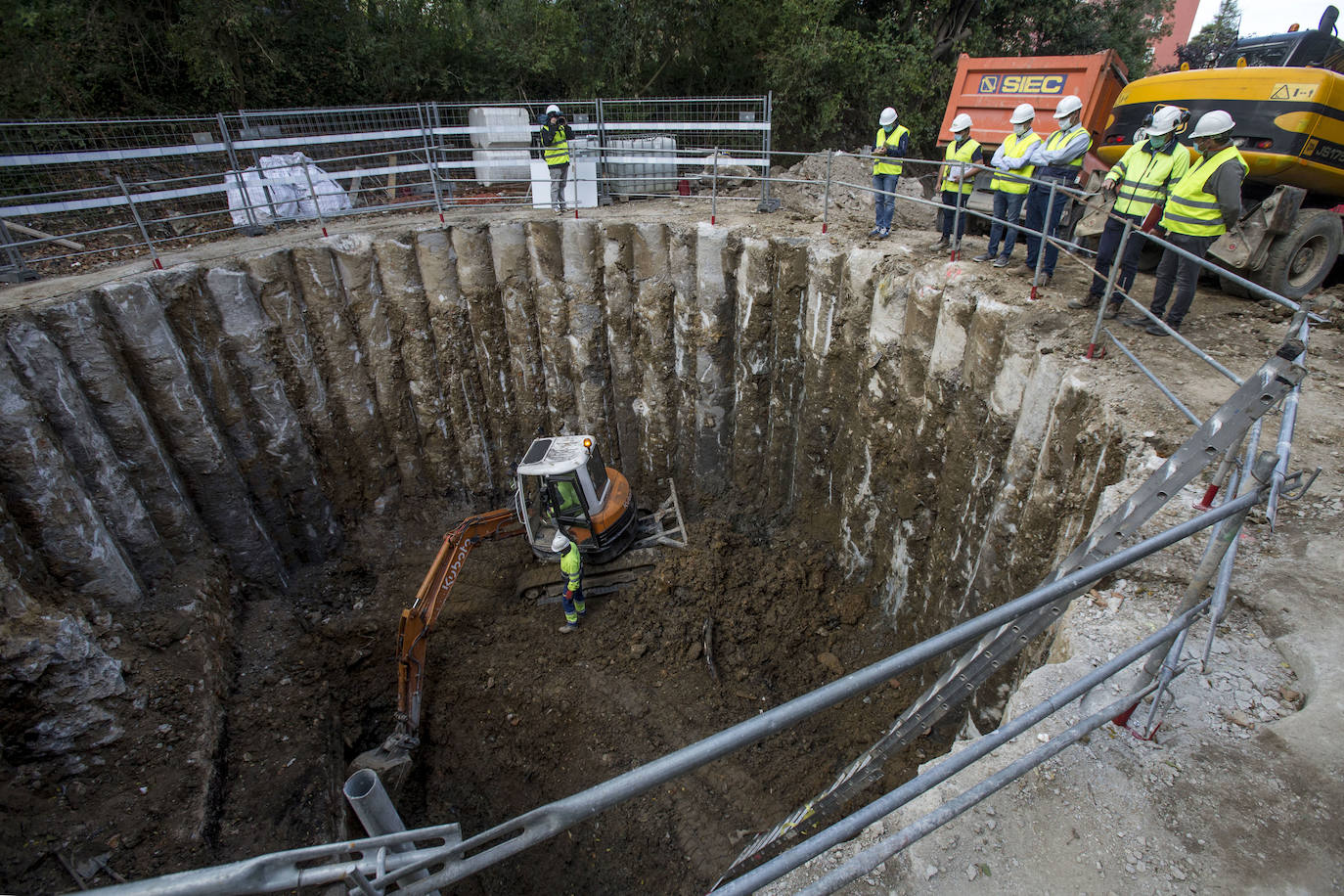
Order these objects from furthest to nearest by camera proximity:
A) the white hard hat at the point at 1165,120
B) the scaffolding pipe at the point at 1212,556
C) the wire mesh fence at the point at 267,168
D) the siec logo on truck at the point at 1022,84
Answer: the siec logo on truck at the point at 1022,84
the wire mesh fence at the point at 267,168
the white hard hat at the point at 1165,120
the scaffolding pipe at the point at 1212,556

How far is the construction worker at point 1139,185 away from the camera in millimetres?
5645

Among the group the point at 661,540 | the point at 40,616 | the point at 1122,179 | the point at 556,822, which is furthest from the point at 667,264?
the point at 556,822

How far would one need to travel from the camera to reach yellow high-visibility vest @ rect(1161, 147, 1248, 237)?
539cm

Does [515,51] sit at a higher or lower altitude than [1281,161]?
higher

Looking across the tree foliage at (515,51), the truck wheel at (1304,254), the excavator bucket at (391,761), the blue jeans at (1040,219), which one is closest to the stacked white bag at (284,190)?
the tree foliage at (515,51)

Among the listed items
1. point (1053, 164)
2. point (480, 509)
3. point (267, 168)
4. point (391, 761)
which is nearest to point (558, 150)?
point (267, 168)

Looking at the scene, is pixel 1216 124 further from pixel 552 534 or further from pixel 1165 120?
pixel 552 534

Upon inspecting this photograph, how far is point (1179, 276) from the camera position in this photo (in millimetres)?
5875

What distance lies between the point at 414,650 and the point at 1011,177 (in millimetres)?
8058

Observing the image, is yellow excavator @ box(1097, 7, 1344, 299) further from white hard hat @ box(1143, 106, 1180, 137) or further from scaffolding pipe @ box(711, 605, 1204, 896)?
scaffolding pipe @ box(711, 605, 1204, 896)

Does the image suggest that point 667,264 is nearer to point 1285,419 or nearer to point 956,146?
point 956,146

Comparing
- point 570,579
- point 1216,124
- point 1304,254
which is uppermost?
point 1216,124

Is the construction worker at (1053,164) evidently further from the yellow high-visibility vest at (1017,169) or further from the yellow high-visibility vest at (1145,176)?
the yellow high-visibility vest at (1145,176)

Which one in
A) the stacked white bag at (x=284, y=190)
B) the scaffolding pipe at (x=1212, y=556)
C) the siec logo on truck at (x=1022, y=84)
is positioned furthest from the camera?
the stacked white bag at (x=284, y=190)
